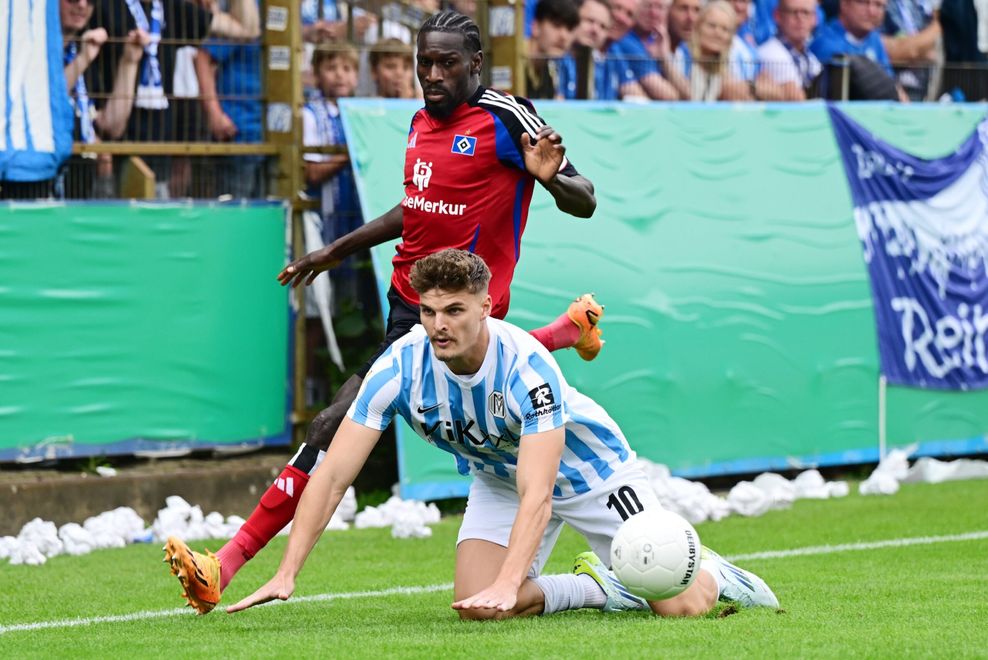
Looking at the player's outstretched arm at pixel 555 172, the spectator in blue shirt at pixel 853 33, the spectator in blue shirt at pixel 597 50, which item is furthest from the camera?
the spectator in blue shirt at pixel 853 33

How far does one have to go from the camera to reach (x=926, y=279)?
14.2 meters

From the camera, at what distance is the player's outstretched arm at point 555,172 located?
728 cm

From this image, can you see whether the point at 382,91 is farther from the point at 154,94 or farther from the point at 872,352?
the point at 872,352

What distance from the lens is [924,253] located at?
559 inches

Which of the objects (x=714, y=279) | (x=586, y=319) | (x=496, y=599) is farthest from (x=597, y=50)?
(x=496, y=599)

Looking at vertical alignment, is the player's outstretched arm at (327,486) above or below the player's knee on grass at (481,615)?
above

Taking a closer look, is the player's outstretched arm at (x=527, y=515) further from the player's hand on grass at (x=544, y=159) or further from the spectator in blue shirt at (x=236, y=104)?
the spectator in blue shirt at (x=236, y=104)

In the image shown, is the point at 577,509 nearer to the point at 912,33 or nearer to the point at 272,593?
the point at 272,593

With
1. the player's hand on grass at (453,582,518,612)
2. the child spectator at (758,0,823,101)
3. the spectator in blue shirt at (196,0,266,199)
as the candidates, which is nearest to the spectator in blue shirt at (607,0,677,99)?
the child spectator at (758,0,823,101)

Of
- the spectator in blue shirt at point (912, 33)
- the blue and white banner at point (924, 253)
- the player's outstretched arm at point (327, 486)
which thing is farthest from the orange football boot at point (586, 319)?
the spectator in blue shirt at point (912, 33)

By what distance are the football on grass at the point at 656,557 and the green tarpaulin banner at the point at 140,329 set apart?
509cm

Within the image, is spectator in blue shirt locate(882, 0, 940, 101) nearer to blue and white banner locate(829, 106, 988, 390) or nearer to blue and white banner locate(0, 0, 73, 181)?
blue and white banner locate(829, 106, 988, 390)

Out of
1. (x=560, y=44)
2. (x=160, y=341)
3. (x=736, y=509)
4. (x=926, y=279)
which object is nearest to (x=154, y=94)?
(x=160, y=341)

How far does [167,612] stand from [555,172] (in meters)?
2.53
